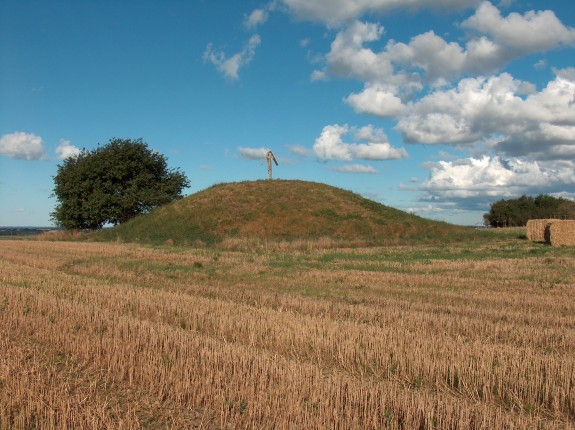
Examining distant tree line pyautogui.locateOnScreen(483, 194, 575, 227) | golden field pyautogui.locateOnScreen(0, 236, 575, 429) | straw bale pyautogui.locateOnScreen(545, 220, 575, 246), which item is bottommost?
golden field pyautogui.locateOnScreen(0, 236, 575, 429)

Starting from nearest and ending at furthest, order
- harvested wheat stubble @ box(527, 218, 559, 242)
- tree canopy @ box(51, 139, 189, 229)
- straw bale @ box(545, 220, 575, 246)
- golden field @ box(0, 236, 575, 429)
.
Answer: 1. golden field @ box(0, 236, 575, 429)
2. straw bale @ box(545, 220, 575, 246)
3. harvested wheat stubble @ box(527, 218, 559, 242)
4. tree canopy @ box(51, 139, 189, 229)

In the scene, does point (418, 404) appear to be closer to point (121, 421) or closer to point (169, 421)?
point (169, 421)

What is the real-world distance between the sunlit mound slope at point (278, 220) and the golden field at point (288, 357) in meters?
25.2

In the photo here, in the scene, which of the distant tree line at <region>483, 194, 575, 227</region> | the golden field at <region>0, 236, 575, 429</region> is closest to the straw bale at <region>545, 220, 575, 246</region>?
the golden field at <region>0, 236, 575, 429</region>

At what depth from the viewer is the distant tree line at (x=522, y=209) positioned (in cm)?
8956

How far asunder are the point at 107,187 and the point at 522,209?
241 feet

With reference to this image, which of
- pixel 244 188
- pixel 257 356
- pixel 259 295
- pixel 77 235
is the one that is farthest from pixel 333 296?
pixel 77 235

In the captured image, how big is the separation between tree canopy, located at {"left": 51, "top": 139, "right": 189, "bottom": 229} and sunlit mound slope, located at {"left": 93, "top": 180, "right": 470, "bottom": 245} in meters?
10.9

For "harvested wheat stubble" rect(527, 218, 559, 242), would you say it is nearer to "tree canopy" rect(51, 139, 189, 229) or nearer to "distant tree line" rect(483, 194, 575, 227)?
"tree canopy" rect(51, 139, 189, 229)

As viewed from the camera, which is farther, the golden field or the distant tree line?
the distant tree line

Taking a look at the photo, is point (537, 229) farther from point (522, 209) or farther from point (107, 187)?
point (522, 209)

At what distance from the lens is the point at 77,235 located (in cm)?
5712

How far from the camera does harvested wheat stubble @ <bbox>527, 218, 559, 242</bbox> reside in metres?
38.8

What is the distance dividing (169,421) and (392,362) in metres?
3.66
